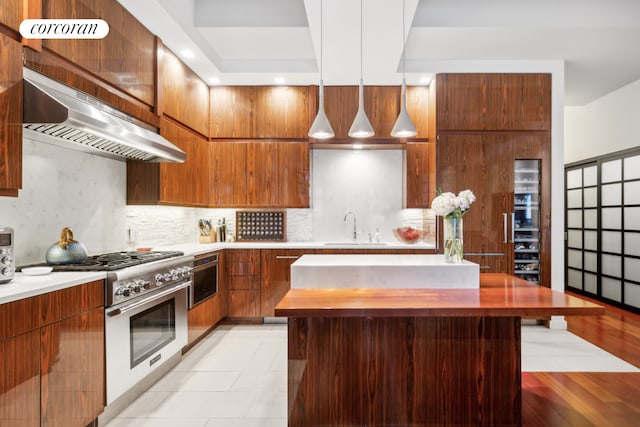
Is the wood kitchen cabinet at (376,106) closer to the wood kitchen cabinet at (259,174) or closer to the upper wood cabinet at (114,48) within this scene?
the wood kitchen cabinet at (259,174)

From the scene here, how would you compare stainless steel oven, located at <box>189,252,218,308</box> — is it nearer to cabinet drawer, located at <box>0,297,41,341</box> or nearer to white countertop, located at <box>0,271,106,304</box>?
white countertop, located at <box>0,271,106,304</box>

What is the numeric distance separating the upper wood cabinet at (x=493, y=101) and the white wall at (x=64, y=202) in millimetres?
3370

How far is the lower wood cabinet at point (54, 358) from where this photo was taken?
170cm

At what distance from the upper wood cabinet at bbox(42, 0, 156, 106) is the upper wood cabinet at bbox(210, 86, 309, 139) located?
55.3 inches

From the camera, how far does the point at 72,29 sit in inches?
58.2

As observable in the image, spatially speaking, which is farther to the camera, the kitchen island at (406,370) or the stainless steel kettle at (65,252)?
the stainless steel kettle at (65,252)

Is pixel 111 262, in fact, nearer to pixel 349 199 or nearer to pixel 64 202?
pixel 64 202

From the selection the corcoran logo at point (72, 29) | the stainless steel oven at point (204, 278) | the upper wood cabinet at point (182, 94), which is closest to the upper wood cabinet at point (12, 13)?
the corcoran logo at point (72, 29)

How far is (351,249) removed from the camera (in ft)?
14.8

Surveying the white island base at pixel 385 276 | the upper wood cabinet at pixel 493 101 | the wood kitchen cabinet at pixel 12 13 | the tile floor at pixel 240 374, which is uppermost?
the upper wood cabinet at pixel 493 101

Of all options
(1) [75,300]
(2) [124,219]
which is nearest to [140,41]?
(2) [124,219]

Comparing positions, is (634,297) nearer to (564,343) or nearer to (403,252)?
(564,343)

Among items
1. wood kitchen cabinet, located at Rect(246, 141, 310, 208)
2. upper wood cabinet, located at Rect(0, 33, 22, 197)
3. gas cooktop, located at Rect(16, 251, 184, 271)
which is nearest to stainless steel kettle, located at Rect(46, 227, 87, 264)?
gas cooktop, located at Rect(16, 251, 184, 271)

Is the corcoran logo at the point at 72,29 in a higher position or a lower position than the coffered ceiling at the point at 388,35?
lower
